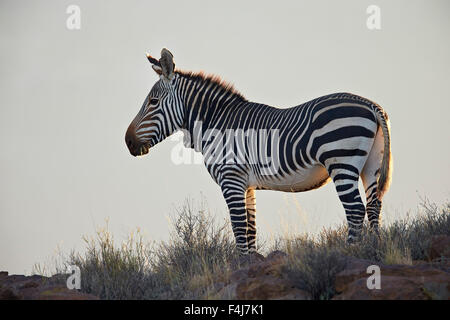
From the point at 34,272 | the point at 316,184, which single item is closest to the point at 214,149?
the point at 316,184

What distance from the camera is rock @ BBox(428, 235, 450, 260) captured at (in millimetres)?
6556

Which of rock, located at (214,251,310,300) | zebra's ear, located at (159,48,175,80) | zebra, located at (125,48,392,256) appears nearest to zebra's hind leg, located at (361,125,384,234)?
zebra, located at (125,48,392,256)

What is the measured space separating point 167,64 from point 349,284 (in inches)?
255

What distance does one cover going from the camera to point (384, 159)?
7848mm

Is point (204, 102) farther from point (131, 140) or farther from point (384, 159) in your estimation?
point (384, 159)

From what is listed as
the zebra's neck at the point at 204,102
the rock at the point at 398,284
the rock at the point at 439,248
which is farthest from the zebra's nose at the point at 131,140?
the rock at the point at 439,248

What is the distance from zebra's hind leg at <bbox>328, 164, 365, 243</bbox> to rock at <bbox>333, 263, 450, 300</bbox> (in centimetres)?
221

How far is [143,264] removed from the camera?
26.6 ft

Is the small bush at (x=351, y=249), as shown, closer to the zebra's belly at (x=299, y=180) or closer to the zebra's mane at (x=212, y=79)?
the zebra's belly at (x=299, y=180)

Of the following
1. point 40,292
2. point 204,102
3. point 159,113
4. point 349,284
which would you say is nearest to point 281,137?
point 204,102

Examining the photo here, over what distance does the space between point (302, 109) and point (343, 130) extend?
1004mm

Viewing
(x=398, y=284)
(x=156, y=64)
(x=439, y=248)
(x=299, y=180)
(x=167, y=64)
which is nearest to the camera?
(x=398, y=284)

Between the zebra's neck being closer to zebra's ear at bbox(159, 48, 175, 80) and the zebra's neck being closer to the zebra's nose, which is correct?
zebra's ear at bbox(159, 48, 175, 80)

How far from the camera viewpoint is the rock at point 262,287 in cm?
545
